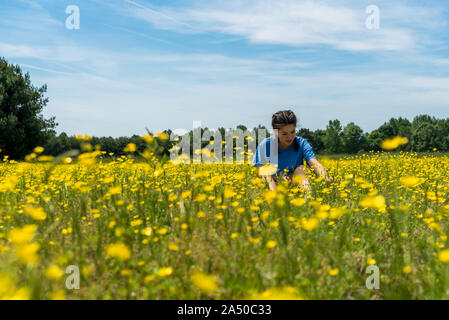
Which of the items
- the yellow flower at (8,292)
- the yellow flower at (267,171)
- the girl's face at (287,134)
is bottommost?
the yellow flower at (8,292)

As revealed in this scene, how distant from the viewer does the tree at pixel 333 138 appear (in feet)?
259

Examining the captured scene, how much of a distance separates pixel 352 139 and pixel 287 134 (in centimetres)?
7805

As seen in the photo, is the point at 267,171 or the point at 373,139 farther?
the point at 373,139

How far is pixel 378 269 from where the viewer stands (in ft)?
7.20

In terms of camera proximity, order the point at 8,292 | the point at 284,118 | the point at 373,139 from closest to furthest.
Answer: the point at 8,292, the point at 284,118, the point at 373,139

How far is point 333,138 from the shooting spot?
78.9m

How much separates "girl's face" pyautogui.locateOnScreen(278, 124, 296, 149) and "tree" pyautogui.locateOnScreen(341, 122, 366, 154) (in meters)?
76.9

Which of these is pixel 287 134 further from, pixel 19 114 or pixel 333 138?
pixel 333 138

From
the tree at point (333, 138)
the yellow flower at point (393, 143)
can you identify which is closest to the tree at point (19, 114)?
the yellow flower at point (393, 143)

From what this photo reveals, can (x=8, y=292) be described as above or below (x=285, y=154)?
below

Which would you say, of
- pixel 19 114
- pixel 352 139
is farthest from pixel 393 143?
pixel 352 139

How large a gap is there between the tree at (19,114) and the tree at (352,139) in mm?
67672

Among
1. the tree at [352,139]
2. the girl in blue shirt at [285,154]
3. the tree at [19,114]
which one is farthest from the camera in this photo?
the tree at [352,139]

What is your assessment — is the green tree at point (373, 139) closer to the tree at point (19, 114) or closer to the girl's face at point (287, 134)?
the tree at point (19, 114)
